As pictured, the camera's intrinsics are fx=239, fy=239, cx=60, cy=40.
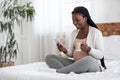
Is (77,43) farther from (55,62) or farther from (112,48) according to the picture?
(112,48)

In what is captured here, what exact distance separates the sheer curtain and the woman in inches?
69.1

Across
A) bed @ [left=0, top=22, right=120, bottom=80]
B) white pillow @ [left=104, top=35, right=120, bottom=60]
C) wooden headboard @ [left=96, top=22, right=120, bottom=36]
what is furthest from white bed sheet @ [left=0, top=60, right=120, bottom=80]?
wooden headboard @ [left=96, top=22, right=120, bottom=36]

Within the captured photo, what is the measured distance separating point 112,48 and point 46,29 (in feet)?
5.68

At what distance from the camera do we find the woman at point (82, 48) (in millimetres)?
2141

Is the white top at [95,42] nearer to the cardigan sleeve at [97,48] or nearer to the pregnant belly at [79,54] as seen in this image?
the cardigan sleeve at [97,48]

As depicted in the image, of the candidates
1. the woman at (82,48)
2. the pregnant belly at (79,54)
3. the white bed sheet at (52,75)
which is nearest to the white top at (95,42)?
the woman at (82,48)

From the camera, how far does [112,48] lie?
3.33 meters

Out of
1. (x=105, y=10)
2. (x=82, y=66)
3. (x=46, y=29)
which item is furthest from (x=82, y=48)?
(x=46, y=29)

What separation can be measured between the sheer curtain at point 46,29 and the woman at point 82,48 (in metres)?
1.76

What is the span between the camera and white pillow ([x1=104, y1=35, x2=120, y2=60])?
327 centimetres

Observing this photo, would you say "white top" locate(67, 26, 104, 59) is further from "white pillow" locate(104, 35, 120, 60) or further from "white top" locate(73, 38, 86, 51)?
"white pillow" locate(104, 35, 120, 60)

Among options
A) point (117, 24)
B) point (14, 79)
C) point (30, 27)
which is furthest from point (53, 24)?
point (14, 79)

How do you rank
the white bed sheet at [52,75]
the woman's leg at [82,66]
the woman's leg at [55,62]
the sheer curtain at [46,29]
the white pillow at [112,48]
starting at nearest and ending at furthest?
the white bed sheet at [52,75], the woman's leg at [82,66], the woman's leg at [55,62], the white pillow at [112,48], the sheer curtain at [46,29]

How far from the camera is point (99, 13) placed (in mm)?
4023
